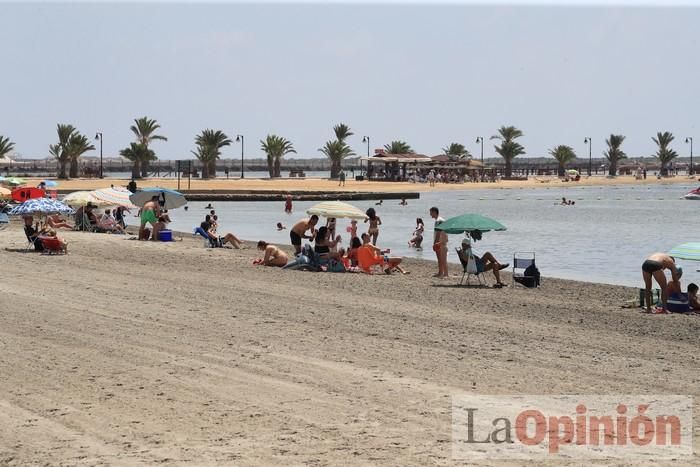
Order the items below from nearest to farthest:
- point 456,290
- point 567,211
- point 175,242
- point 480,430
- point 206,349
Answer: point 480,430 → point 206,349 → point 456,290 → point 175,242 → point 567,211

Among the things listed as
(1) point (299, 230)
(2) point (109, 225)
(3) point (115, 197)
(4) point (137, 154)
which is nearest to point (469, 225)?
(1) point (299, 230)

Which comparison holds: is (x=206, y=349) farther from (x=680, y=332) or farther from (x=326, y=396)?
(x=680, y=332)

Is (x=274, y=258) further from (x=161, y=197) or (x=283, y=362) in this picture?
(x=283, y=362)

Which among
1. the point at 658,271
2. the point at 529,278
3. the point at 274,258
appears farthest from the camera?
the point at 274,258

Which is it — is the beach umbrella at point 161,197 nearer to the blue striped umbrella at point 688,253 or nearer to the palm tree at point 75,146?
the blue striped umbrella at point 688,253

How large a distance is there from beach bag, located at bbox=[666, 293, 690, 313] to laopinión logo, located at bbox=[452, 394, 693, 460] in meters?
6.13

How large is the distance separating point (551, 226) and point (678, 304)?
3093 centimetres

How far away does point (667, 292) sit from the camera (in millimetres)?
14625

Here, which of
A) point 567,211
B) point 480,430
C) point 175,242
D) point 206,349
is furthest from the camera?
point 567,211

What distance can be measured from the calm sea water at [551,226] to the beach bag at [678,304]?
23.9 feet

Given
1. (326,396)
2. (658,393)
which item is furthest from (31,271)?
(658,393)

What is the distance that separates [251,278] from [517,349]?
24.9ft

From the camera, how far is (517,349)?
430 inches

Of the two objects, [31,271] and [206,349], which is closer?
[206,349]
